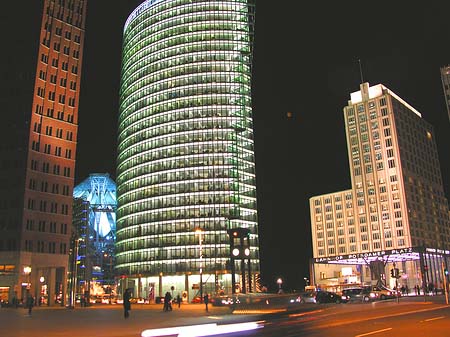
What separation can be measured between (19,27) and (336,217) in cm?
11809

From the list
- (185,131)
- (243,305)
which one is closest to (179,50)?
(185,131)

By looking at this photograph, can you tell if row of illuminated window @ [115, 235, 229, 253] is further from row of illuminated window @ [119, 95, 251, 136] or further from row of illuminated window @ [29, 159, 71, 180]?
row of illuminated window @ [29, 159, 71, 180]

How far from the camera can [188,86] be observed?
133500mm

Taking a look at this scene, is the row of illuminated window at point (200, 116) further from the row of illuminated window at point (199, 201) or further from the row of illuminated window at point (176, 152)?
the row of illuminated window at point (199, 201)

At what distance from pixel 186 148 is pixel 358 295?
80.6m

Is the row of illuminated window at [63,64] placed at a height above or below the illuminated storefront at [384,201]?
above

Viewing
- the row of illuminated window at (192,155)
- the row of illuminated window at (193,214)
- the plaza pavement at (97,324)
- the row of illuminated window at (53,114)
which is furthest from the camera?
the row of illuminated window at (192,155)

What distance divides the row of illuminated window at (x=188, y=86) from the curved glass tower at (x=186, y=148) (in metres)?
0.29

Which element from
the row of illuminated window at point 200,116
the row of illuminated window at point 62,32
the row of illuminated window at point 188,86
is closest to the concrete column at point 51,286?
the row of illuminated window at point 62,32

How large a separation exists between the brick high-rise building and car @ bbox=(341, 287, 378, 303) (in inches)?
2036

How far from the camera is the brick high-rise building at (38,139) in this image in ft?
275

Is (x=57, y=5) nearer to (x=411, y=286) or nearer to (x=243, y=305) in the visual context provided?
(x=243, y=305)

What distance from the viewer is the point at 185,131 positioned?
13050cm

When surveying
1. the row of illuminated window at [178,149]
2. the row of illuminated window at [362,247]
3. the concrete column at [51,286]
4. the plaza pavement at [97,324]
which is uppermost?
the row of illuminated window at [178,149]
